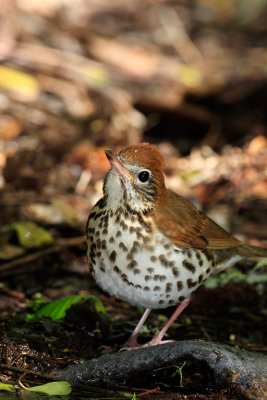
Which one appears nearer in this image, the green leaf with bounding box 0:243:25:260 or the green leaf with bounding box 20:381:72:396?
the green leaf with bounding box 20:381:72:396

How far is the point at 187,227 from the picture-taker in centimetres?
479

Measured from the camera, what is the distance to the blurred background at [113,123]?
19.1ft

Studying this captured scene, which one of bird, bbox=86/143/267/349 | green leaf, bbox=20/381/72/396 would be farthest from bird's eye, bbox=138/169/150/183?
green leaf, bbox=20/381/72/396

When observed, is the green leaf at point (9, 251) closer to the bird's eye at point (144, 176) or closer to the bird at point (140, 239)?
the bird at point (140, 239)

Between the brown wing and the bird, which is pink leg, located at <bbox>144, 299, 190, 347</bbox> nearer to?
the bird


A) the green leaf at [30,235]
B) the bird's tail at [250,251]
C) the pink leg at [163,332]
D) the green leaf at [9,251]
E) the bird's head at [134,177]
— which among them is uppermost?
the bird's head at [134,177]

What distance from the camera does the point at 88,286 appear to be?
591cm

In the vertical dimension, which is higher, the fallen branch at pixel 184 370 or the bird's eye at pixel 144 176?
the bird's eye at pixel 144 176

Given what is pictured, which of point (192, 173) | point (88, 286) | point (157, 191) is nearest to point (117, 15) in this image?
point (192, 173)

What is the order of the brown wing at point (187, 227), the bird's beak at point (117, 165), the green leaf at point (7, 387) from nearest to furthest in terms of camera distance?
the green leaf at point (7, 387)
the bird's beak at point (117, 165)
the brown wing at point (187, 227)

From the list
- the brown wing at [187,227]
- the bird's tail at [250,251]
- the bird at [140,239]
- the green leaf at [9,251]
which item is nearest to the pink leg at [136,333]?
the bird at [140,239]

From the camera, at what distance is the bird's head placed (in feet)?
14.2

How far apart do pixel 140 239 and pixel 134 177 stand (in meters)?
0.35

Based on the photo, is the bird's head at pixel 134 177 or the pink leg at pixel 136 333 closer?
the bird's head at pixel 134 177
